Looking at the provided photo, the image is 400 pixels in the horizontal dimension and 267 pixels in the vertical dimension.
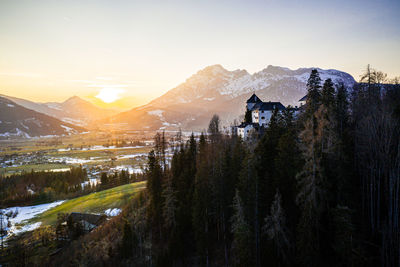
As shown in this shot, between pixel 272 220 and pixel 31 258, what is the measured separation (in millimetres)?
63206

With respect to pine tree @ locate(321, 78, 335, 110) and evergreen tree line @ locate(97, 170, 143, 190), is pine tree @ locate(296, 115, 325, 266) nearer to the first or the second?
pine tree @ locate(321, 78, 335, 110)

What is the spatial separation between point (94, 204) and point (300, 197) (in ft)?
277

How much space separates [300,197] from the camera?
23.1 metres

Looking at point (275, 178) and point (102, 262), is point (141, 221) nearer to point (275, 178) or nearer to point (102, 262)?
point (102, 262)

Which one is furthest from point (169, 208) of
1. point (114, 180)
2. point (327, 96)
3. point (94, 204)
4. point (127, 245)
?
point (114, 180)

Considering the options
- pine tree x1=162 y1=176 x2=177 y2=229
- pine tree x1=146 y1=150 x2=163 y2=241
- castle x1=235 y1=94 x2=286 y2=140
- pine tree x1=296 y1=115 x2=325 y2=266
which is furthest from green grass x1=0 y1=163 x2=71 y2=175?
pine tree x1=296 y1=115 x2=325 y2=266

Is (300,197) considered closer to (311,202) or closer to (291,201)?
(311,202)

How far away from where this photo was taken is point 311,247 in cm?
2114

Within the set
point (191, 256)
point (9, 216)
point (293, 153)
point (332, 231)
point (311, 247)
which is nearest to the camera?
point (311, 247)

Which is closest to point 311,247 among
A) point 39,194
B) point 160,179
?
point 160,179

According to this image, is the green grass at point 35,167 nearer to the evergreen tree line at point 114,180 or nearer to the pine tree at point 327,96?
the evergreen tree line at point 114,180

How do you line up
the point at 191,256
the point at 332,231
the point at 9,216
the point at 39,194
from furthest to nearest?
the point at 39,194 → the point at 9,216 → the point at 191,256 → the point at 332,231

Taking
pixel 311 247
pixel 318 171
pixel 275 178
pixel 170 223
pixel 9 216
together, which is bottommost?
pixel 9 216

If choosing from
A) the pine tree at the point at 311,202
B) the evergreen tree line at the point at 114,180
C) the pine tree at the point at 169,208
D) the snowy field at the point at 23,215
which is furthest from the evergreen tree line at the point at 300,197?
the evergreen tree line at the point at 114,180
